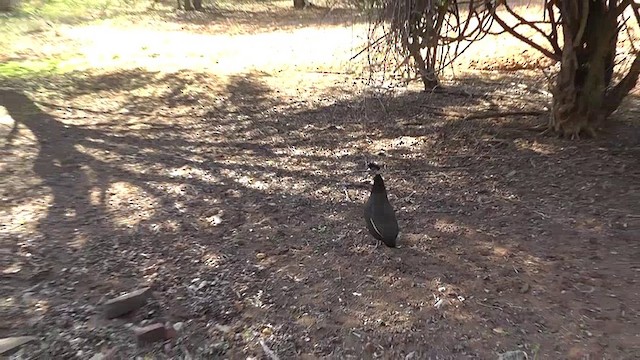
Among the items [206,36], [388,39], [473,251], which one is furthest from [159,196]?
[206,36]

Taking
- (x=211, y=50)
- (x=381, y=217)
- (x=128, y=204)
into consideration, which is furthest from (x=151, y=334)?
(x=211, y=50)

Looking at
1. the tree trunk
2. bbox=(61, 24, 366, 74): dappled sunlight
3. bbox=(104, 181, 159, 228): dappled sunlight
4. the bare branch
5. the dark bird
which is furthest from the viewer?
bbox=(61, 24, 366, 74): dappled sunlight

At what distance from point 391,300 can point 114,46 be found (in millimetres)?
11506

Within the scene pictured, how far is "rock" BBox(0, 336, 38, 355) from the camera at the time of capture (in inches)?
127

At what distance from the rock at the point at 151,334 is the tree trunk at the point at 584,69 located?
5.18 m

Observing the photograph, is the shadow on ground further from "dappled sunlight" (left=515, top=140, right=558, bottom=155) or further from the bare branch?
the bare branch

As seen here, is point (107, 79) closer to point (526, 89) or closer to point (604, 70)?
point (526, 89)

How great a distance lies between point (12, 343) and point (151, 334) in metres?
0.78

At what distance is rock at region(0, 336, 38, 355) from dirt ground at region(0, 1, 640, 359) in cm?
6

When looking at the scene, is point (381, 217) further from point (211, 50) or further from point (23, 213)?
point (211, 50)

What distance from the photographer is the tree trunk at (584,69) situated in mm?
6188

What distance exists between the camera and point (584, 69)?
21.5 ft

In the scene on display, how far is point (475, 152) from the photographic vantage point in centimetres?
682

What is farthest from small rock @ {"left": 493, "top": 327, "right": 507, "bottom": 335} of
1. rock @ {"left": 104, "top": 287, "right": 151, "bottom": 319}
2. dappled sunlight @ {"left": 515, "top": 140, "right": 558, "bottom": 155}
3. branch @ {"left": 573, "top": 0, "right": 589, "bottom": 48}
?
branch @ {"left": 573, "top": 0, "right": 589, "bottom": 48}
